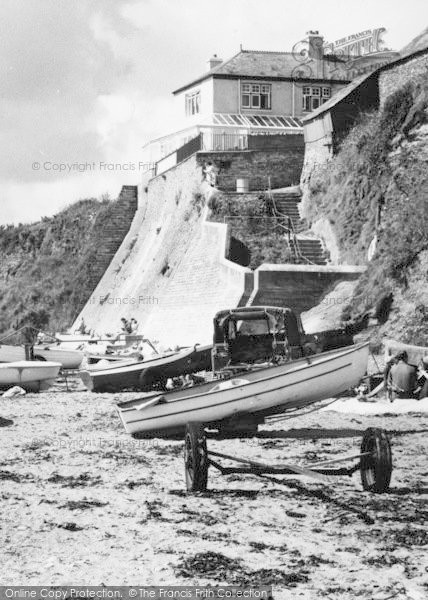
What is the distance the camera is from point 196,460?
31.1 feet

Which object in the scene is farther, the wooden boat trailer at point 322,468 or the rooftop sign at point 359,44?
the rooftop sign at point 359,44

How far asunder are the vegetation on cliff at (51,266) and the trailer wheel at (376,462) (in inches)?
1725

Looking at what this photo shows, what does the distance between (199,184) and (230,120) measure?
8033 mm

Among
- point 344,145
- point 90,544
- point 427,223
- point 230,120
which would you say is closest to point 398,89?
point 344,145

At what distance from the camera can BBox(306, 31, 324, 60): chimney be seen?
2112 inches

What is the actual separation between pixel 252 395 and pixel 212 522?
10.6 ft

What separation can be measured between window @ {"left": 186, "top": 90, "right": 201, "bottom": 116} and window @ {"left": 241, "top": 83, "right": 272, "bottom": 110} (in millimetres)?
2624

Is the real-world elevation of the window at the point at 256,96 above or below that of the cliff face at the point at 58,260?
above

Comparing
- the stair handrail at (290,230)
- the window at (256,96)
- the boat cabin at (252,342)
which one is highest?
the window at (256,96)

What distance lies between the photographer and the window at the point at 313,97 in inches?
2012

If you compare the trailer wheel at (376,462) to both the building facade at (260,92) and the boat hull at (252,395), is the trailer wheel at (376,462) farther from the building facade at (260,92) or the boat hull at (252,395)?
the building facade at (260,92)

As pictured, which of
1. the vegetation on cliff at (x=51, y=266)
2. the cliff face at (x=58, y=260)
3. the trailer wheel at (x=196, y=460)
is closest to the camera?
Answer: the trailer wheel at (x=196, y=460)

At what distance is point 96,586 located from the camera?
6465mm

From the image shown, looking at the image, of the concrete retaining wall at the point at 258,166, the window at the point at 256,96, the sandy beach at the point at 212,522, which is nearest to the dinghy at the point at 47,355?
the concrete retaining wall at the point at 258,166
